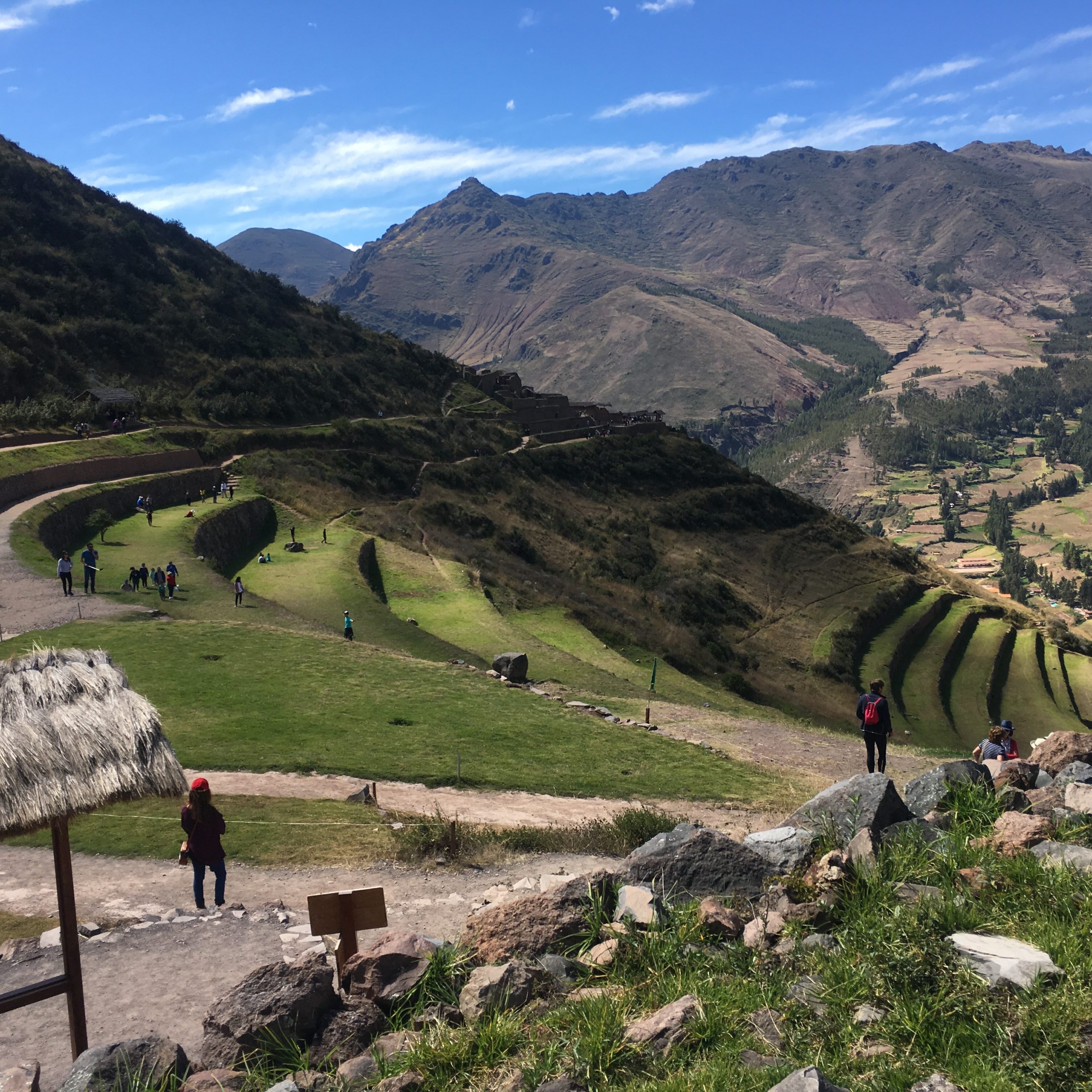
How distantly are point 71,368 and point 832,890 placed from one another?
7782 cm

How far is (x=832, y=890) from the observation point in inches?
336

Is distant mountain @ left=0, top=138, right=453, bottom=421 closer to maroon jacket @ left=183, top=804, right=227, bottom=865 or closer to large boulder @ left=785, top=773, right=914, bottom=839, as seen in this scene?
maroon jacket @ left=183, top=804, right=227, bottom=865

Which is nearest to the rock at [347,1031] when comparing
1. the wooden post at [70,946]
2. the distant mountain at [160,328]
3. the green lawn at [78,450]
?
the wooden post at [70,946]

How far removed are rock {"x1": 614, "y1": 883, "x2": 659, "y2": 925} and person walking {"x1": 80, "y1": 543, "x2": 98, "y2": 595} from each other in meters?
27.5

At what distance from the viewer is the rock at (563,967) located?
797cm

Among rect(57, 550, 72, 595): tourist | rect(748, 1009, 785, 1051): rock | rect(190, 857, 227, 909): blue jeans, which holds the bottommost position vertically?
rect(190, 857, 227, 909): blue jeans

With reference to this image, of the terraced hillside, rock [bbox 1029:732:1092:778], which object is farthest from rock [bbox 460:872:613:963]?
the terraced hillside

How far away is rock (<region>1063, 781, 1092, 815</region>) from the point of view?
977 centimetres

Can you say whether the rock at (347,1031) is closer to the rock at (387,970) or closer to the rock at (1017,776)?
the rock at (387,970)

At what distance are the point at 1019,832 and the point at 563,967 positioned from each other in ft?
15.6

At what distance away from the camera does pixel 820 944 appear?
7.94m

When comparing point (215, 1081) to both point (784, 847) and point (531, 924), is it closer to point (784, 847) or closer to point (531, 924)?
point (531, 924)

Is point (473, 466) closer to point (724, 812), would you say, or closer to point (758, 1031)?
point (724, 812)

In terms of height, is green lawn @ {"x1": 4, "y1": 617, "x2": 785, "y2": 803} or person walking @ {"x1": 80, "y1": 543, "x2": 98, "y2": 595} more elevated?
person walking @ {"x1": 80, "y1": 543, "x2": 98, "y2": 595}
